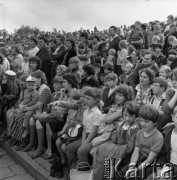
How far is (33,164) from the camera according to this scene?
173 inches

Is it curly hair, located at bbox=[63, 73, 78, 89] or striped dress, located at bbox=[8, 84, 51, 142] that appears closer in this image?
curly hair, located at bbox=[63, 73, 78, 89]

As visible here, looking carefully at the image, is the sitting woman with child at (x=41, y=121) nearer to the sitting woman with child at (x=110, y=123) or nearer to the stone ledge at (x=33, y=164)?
the stone ledge at (x=33, y=164)

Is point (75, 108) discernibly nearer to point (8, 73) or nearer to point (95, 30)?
point (8, 73)

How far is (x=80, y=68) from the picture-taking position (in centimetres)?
594

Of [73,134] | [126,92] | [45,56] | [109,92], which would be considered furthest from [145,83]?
[45,56]

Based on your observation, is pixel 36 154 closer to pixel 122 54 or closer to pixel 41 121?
pixel 41 121

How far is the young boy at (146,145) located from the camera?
2.84 metres

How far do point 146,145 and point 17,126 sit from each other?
3058 mm

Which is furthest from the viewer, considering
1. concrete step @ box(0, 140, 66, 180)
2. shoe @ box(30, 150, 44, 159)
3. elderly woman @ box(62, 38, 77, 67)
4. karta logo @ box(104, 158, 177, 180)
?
elderly woman @ box(62, 38, 77, 67)

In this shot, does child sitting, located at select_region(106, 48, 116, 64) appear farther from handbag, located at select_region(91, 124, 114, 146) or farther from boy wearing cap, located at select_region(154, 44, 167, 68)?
handbag, located at select_region(91, 124, 114, 146)

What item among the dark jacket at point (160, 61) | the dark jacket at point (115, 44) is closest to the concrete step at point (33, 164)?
the dark jacket at point (160, 61)

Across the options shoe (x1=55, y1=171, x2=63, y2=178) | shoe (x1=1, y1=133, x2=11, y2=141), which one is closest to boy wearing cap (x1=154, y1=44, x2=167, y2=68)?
shoe (x1=55, y1=171, x2=63, y2=178)

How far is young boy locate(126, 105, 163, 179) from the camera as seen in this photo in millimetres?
2840

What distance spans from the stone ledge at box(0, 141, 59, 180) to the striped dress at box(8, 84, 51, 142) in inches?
10.6
